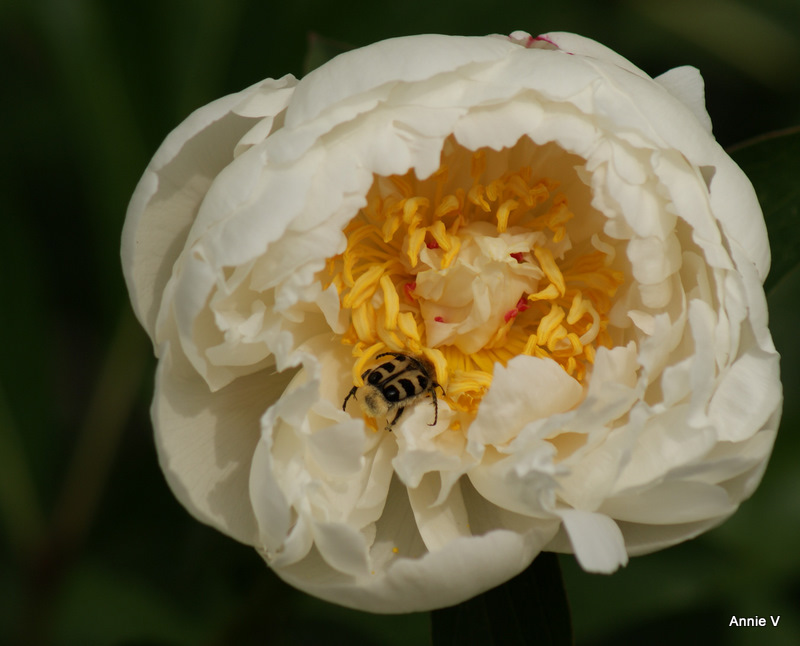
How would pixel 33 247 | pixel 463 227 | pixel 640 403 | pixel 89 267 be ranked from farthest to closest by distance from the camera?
pixel 89 267 → pixel 33 247 → pixel 463 227 → pixel 640 403

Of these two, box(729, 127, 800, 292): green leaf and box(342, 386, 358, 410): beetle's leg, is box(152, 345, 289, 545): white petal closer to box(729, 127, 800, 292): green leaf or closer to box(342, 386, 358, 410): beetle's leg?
box(342, 386, 358, 410): beetle's leg

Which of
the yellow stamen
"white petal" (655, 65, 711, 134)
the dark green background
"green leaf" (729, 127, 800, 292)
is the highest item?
"white petal" (655, 65, 711, 134)

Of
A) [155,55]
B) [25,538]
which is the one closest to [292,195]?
[155,55]

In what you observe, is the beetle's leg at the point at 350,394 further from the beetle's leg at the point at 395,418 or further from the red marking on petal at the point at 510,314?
the red marking on petal at the point at 510,314

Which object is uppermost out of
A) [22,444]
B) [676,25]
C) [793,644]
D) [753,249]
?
[753,249]

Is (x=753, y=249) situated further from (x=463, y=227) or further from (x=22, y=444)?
(x=22, y=444)

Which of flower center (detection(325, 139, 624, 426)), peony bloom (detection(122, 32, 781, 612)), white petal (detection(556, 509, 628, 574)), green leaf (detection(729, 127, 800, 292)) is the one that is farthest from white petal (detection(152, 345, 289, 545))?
green leaf (detection(729, 127, 800, 292))
